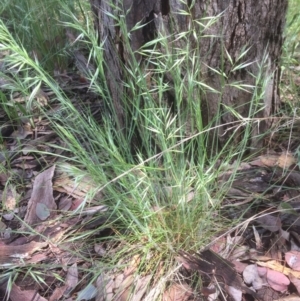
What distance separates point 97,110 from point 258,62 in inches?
31.0

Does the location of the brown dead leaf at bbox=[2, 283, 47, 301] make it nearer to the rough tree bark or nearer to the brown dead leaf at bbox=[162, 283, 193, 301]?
the brown dead leaf at bbox=[162, 283, 193, 301]

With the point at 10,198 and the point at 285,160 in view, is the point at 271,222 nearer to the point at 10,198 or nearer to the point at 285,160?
the point at 285,160

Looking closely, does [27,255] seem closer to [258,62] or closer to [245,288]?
[245,288]

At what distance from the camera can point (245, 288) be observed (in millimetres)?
1300

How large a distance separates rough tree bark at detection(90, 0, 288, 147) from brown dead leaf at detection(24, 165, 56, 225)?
1.29 ft

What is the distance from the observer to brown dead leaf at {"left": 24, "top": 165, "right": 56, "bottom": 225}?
163 cm

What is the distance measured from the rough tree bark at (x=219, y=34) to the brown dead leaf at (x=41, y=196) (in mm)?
392

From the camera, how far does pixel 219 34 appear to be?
4.83 feet

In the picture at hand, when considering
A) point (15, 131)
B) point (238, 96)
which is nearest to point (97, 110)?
point (15, 131)

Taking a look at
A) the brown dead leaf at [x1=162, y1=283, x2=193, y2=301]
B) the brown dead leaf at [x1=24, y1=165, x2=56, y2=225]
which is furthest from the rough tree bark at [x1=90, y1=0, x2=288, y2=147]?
the brown dead leaf at [x1=162, y1=283, x2=193, y2=301]

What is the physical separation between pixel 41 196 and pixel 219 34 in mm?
868

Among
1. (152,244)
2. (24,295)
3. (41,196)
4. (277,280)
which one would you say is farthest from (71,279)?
(277,280)

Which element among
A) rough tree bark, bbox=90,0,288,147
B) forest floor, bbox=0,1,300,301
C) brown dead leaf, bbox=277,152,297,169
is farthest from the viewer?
brown dead leaf, bbox=277,152,297,169

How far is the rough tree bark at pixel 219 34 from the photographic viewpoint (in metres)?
1.43
